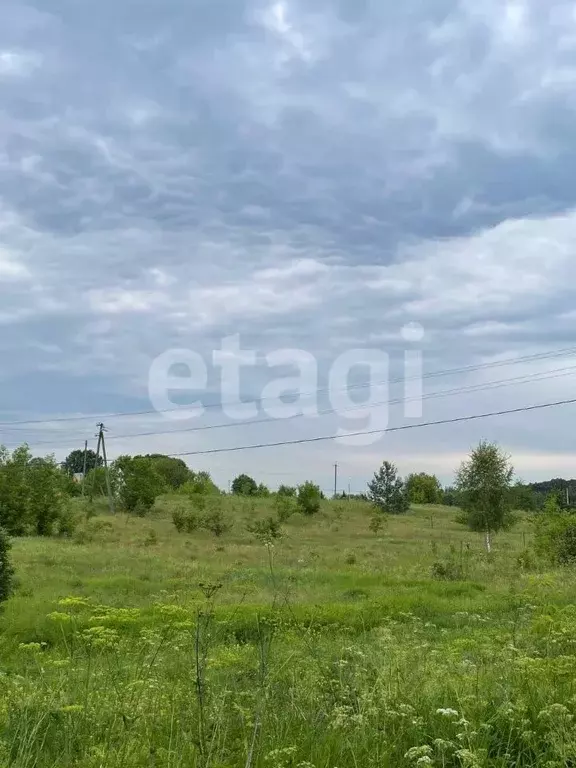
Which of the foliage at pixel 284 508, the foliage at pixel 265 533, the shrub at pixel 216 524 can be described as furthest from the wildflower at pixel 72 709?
the foliage at pixel 284 508

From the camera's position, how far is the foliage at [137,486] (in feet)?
160

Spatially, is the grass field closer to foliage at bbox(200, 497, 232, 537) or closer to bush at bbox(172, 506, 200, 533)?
foliage at bbox(200, 497, 232, 537)

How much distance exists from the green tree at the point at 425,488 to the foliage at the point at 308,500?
41883mm

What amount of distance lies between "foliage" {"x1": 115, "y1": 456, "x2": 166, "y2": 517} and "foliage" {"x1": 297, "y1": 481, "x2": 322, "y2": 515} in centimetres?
1035

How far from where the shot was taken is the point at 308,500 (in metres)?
49.9

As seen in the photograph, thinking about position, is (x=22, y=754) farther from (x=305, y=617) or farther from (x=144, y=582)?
(x=144, y=582)

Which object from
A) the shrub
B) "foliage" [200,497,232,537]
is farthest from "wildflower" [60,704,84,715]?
the shrub

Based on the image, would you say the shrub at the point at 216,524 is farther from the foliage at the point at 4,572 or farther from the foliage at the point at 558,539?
the foliage at the point at 4,572

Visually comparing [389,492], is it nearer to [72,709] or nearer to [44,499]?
[44,499]

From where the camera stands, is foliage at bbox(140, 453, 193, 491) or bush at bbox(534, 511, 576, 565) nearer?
bush at bbox(534, 511, 576, 565)

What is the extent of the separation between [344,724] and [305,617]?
7.88 meters

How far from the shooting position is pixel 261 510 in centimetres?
5016

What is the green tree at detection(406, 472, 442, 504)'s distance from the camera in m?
91.5

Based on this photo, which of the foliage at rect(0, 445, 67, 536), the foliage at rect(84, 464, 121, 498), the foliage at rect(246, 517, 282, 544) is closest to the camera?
the foliage at rect(246, 517, 282, 544)
